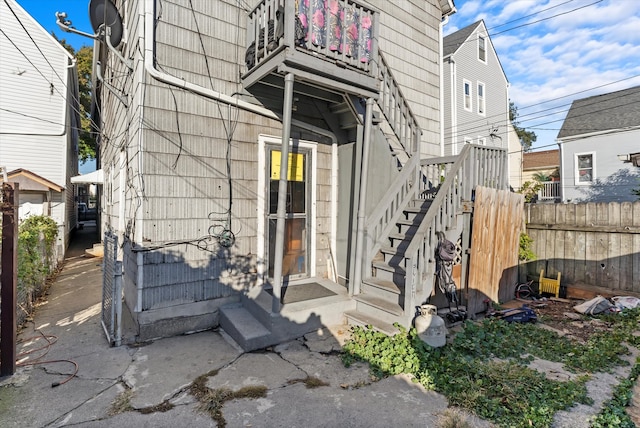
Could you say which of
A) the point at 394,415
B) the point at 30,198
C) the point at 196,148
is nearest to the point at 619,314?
the point at 394,415

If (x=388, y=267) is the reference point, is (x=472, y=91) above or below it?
above

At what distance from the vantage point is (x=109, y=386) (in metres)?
2.86

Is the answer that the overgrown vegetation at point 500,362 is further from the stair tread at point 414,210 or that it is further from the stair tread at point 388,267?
the stair tread at point 414,210

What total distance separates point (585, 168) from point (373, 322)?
1559 cm

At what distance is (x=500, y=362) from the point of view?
322 cm

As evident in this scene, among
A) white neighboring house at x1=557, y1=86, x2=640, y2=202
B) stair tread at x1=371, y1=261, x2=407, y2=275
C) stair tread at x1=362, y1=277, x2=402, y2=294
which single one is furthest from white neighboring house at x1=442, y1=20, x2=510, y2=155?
stair tread at x1=362, y1=277, x2=402, y2=294

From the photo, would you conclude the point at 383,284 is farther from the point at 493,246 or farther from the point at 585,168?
the point at 585,168

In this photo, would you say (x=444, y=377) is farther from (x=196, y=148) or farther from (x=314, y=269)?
(x=196, y=148)

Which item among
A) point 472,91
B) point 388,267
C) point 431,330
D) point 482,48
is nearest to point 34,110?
point 388,267

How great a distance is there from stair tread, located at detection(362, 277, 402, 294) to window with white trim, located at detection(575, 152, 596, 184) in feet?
47.9

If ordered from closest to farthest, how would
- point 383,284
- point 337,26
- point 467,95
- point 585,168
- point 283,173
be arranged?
1. point 283,173
2. point 337,26
3. point 383,284
4. point 585,168
5. point 467,95

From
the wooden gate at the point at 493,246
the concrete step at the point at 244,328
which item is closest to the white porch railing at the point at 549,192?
the wooden gate at the point at 493,246

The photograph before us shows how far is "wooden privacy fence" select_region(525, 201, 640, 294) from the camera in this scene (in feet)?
17.2

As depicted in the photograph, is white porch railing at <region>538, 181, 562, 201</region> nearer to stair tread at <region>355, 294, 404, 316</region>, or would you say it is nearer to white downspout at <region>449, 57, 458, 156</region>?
white downspout at <region>449, 57, 458, 156</region>
